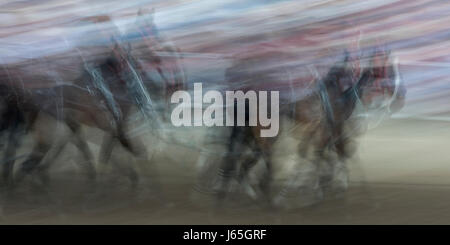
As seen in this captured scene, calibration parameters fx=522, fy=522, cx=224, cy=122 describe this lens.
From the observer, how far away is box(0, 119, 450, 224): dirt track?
243 cm

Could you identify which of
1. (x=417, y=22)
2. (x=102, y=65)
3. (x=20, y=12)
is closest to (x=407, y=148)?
(x=417, y=22)

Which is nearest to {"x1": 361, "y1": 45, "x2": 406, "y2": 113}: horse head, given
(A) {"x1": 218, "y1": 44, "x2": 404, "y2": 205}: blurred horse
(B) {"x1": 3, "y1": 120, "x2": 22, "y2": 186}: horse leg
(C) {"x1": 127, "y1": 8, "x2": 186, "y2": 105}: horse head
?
(A) {"x1": 218, "y1": 44, "x2": 404, "y2": 205}: blurred horse

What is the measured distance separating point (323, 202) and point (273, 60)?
0.72 m

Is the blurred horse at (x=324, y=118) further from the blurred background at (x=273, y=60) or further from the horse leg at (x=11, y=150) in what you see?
the horse leg at (x=11, y=150)

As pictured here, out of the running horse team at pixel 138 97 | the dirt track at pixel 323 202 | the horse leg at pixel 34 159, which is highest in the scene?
the running horse team at pixel 138 97

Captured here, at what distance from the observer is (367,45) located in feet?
7.94

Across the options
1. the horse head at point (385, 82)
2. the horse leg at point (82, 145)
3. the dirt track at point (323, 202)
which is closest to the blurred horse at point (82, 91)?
the horse leg at point (82, 145)

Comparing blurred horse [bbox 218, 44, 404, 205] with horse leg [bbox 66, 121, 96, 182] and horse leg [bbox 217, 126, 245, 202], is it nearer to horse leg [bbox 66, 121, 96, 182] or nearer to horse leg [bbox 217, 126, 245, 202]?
horse leg [bbox 217, 126, 245, 202]

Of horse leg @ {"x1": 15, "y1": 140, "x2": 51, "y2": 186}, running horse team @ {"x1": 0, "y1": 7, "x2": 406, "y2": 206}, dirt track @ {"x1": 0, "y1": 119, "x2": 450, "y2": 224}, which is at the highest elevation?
running horse team @ {"x1": 0, "y1": 7, "x2": 406, "y2": 206}

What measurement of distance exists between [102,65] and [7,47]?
437 millimetres

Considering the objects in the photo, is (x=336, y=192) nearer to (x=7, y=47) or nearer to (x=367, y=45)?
(x=367, y=45)

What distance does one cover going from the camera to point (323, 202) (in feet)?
8.16

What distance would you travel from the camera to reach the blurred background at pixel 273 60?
2.38 m
